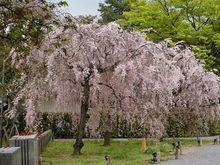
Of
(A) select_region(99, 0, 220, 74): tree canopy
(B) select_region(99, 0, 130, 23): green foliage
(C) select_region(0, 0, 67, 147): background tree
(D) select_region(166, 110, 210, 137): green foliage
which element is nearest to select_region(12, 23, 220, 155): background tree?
(D) select_region(166, 110, 210, 137): green foliage

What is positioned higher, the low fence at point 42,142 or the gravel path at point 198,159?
the low fence at point 42,142

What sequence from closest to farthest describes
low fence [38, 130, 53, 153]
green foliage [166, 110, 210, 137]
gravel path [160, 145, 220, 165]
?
1. gravel path [160, 145, 220, 165]
2. low fence [38, 130, 53, 153]
3. green foliage [166, 110, 210, 137]

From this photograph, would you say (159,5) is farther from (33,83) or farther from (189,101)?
(33,83)

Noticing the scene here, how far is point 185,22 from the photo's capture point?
41.5 metres

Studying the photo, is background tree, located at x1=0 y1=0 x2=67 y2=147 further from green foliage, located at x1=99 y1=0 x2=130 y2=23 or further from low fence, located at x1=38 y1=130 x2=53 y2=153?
green foliage, located at x1=99 y1=0 x2=130 y2=23

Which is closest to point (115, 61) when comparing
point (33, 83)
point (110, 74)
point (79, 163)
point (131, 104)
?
point (110, 74)

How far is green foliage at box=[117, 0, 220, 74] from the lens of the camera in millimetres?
40125

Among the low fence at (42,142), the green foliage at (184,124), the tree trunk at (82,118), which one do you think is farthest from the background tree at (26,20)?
the green foliage at (184,124)

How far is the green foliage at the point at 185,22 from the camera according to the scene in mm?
40125

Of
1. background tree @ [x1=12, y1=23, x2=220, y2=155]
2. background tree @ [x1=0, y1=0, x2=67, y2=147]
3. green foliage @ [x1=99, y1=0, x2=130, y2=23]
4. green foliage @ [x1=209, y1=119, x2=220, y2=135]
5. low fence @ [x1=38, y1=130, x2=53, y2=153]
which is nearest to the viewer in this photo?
background tree @ [x1=0, y1=0, x2=67, y2=147]

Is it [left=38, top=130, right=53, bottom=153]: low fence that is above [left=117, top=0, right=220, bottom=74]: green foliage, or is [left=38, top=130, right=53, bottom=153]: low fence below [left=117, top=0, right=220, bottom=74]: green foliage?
below

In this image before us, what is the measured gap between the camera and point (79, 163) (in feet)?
57.4

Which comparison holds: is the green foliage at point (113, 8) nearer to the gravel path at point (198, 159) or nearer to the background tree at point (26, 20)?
the gravel path at point (198, 159)

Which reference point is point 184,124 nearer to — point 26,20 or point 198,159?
point 198,159
